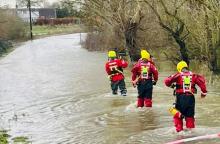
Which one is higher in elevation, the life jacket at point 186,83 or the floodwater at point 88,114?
the life jacket at point 186,83

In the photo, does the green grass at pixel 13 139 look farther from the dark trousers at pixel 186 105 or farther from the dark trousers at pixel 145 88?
the dark trousers at pixel 145 88

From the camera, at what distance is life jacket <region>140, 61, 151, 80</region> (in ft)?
48.0

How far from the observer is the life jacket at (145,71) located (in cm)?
1463

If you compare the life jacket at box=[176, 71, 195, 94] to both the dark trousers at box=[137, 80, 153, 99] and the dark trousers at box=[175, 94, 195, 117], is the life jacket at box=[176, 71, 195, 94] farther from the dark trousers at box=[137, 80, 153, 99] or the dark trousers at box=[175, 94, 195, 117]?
the dark trousers at box=[137, 80, 153, 99]

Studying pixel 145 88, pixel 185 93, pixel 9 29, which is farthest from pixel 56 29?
pixel 185 93

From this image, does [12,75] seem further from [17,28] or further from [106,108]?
[17,28]

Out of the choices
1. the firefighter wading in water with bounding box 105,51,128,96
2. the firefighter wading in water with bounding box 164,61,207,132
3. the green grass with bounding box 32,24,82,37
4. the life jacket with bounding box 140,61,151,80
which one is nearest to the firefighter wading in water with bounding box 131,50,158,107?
the life jacket with bounding box 140,61,151,80

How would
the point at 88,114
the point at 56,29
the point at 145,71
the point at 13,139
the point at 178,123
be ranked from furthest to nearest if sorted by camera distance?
the point at 56,29 → the point at 88,114 → the point at 145,71 → the point at 13,139 → the point at 178,123

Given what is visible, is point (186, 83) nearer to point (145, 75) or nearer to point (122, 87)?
point (145, 75)

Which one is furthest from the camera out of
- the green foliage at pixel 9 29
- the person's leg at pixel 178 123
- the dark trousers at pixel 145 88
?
the green foliage at pixel 9 29

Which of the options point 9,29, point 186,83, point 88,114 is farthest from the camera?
point 9,29

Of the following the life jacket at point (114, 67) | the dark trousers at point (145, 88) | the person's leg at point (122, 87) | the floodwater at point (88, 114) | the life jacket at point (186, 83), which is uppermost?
the life jacket at point (186, 83)

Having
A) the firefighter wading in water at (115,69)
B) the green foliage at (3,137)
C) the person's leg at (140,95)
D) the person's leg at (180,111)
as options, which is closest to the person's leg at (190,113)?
the person's leg at (180,111)

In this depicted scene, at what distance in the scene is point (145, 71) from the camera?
48.0 feet
